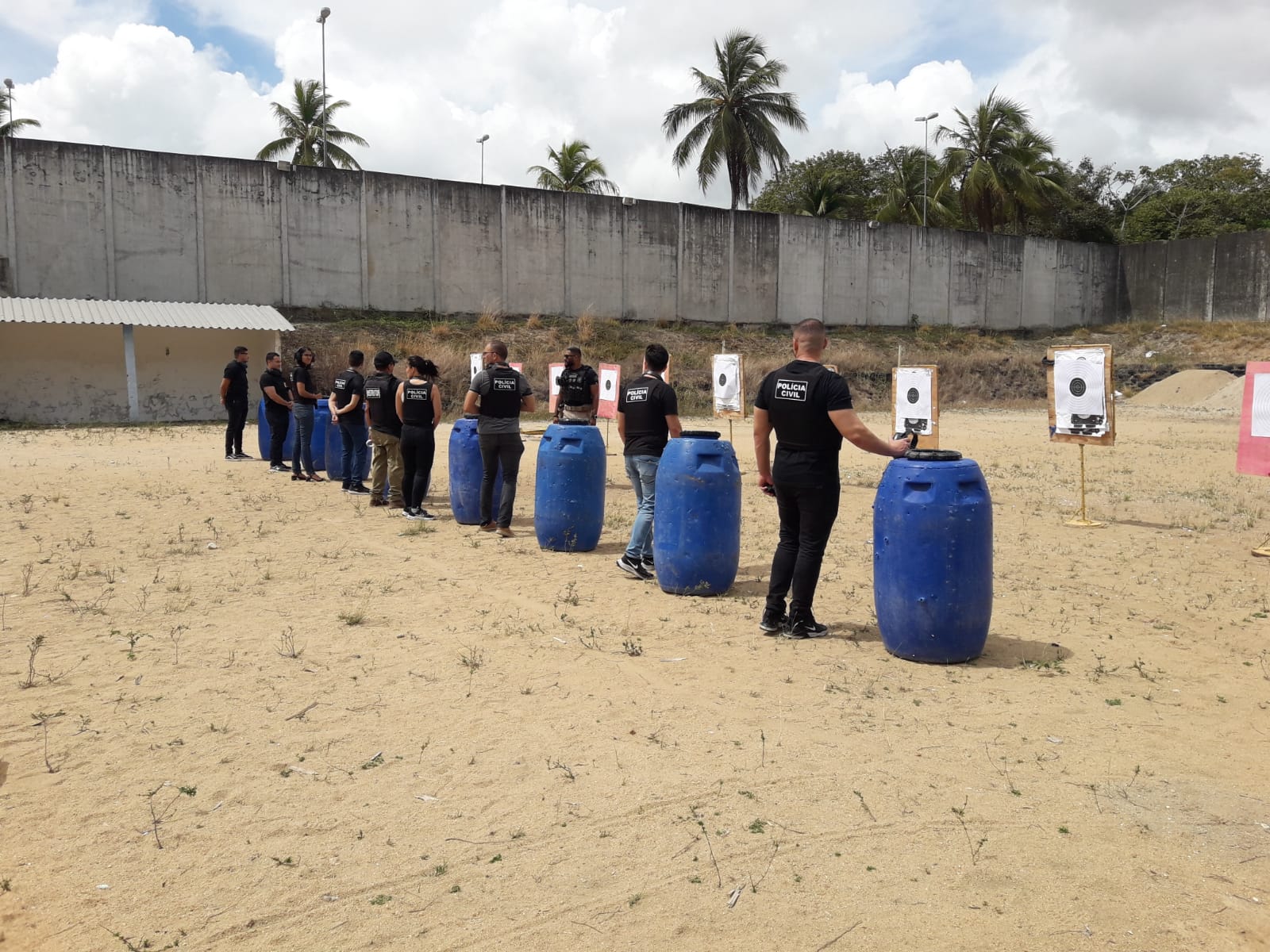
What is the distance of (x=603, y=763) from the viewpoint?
3.97 m

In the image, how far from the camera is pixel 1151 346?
124ft

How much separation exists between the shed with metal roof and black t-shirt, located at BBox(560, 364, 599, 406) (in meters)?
15.9

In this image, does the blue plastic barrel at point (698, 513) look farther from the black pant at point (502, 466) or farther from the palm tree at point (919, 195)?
the palm tree at point (919, 195)

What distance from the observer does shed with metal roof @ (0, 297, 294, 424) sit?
2194 centimetres

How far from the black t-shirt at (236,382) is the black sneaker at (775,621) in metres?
10.5

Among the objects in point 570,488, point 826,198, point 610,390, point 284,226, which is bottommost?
A: point 570,488

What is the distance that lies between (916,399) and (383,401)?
22.3 feet

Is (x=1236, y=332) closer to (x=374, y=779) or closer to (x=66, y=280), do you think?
(x=66, y=280)

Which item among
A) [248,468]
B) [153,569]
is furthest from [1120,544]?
[248,468]

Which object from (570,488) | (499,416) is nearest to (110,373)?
(499,416)

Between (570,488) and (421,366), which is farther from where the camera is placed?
(421,366)

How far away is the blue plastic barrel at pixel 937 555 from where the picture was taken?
5164 millimetres

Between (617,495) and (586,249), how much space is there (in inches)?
817

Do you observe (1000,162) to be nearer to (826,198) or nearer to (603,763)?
(826,198)
